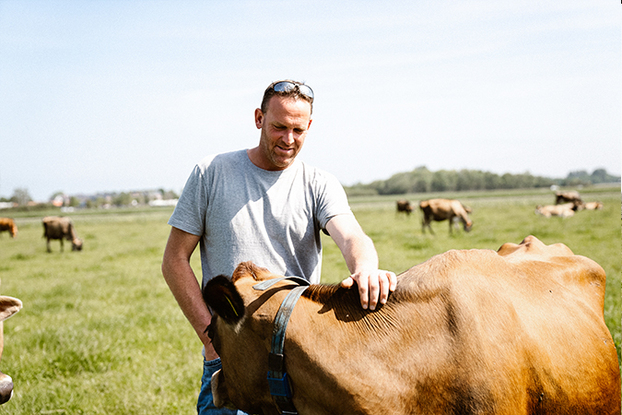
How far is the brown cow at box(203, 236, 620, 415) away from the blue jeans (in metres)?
0.32

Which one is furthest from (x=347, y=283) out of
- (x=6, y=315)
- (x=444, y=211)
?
(x=444, y=211)

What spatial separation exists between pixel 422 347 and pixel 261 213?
4.37 feet

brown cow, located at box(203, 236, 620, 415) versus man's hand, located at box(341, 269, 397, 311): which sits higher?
man's hand, located at box(341, 269, 397, 311)

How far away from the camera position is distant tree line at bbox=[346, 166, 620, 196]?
11794 centimetres

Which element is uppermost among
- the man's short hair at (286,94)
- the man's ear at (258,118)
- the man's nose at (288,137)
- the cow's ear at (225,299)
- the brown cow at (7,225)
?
the man's short hair at (286,94)

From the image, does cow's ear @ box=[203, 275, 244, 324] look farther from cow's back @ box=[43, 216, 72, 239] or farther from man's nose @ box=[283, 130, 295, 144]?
cow's back @ box=[43, 216, 72, 239]

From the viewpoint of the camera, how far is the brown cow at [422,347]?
1.92 metres

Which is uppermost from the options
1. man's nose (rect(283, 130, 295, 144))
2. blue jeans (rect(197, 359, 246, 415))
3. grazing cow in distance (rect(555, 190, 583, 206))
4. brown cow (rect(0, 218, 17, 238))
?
man's nose (rect(283, 130, 295, 144))

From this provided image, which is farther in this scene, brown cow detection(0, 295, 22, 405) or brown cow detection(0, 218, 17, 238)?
brown cow detection(0, 218, 17, 238)

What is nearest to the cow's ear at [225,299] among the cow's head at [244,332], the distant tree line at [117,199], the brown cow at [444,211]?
the cow's head at [244,332]

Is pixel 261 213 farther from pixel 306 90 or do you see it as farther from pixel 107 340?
pixel 107 340

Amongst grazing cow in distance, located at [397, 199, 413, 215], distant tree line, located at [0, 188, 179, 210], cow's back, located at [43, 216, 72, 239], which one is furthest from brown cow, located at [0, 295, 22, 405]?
distant tree line, located at [0, 188, 179, 210]

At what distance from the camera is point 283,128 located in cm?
271

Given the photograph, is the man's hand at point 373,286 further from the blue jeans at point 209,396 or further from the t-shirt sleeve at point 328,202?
the blue jeans at point 209,396
